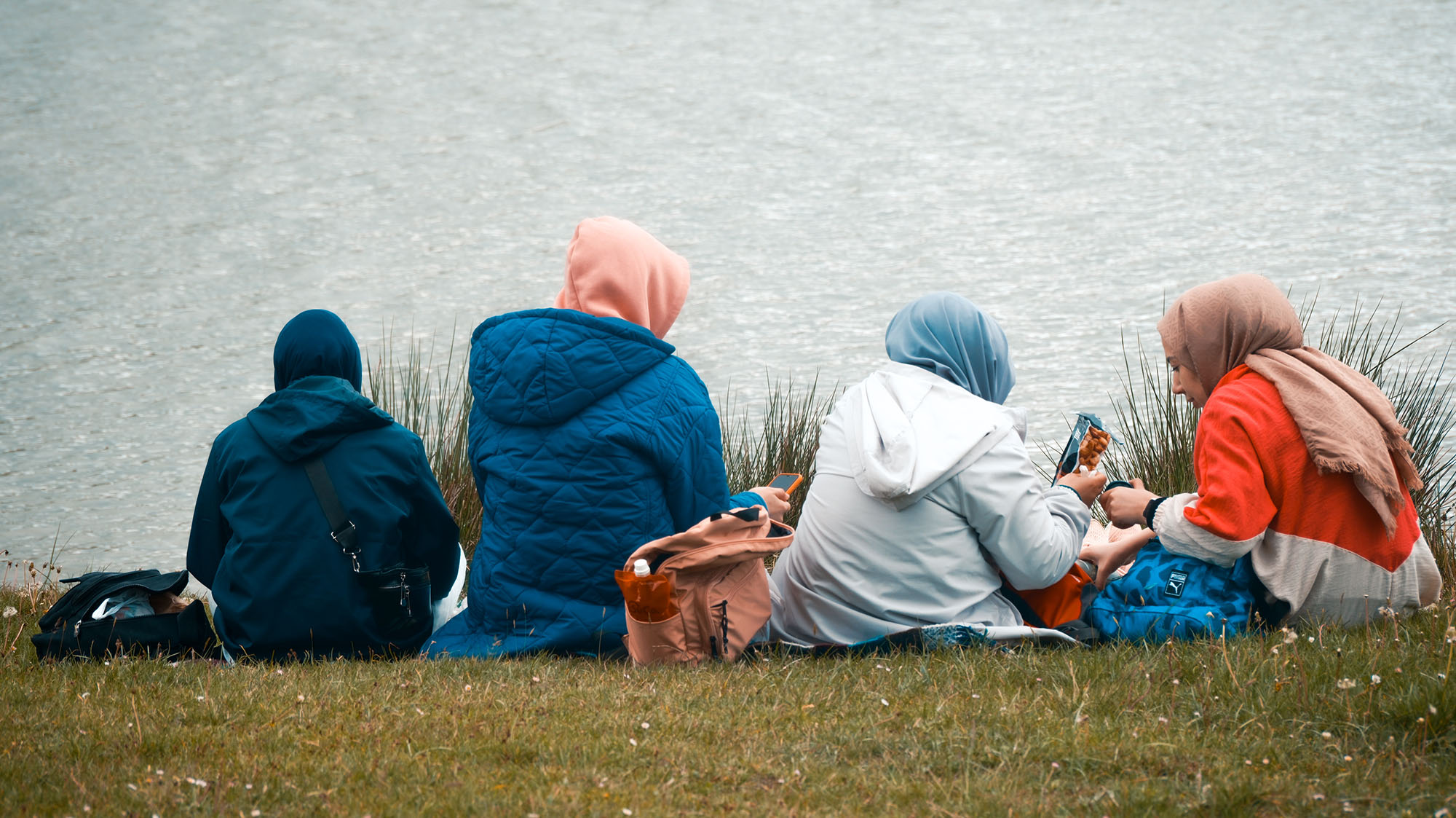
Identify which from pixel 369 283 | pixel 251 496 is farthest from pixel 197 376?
pixel 251 496

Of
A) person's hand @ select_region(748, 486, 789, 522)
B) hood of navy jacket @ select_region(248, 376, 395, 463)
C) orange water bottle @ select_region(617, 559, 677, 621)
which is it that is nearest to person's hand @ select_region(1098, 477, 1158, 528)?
person's hand @ select_region(748, 486, 789, 522)

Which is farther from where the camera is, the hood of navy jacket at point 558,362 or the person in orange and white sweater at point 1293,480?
the hood of navy jacket at point 558,362

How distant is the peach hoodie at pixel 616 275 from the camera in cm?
297

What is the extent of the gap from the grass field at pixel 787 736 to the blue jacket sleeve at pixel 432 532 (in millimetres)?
432

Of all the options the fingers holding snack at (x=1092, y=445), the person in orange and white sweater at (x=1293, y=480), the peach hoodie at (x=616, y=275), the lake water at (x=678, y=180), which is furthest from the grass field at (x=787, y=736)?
the lake water at (x=678, y=180)

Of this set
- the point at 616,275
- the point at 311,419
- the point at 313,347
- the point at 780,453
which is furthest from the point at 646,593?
the point at 780,453

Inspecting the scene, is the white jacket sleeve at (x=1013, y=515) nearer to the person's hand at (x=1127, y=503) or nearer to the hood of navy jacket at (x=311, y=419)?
the person's hand at (x=1127, y=503)

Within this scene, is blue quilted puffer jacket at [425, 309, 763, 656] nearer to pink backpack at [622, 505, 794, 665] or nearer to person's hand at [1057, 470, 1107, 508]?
pink backpack at [622, 505, 794, 665]

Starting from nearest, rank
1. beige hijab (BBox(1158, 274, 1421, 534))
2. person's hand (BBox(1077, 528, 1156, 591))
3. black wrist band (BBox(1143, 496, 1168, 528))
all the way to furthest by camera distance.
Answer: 1. beige hijab (BBox(1158, 274, 1421, 534))
2. black wrist band (BBox(1143, 496, 1168, 528))
3. person's hand (BBox(1077, 528, 1156, 591))

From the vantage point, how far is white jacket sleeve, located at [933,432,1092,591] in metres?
2.75

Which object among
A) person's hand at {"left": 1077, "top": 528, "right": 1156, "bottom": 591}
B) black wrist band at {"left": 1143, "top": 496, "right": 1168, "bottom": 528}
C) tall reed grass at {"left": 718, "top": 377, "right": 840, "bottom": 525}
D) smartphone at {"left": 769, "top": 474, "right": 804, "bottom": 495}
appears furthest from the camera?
tall reed grass at {"left": 718, "top": 377, "right": 840, "bottom": 525}

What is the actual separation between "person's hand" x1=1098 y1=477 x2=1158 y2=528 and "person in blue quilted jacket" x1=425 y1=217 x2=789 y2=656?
865 millimetres

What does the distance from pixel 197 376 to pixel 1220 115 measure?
742 inches

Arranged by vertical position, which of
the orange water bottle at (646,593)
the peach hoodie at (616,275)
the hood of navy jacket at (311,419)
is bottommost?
the orange water bottle at (646,593)
